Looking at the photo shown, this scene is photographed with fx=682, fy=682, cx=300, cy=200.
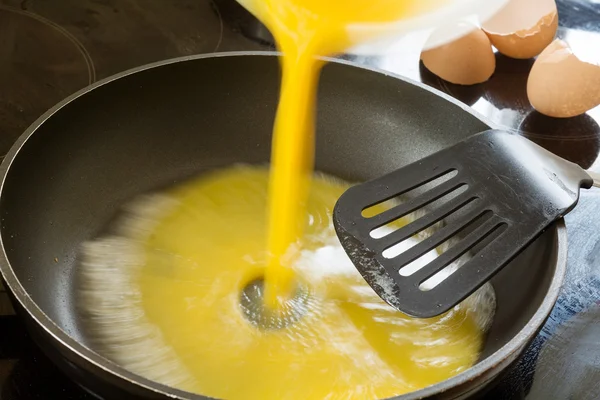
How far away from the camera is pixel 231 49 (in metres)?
1.02

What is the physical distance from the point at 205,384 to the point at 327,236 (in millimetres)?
253

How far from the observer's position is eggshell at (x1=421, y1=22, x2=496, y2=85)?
994 millimetres

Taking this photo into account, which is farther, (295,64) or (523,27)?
(523,27)

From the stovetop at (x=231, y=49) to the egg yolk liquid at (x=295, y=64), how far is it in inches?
10.5

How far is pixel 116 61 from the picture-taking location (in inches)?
38.1

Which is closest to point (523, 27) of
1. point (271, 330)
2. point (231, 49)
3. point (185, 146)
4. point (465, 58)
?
point (465, 58)

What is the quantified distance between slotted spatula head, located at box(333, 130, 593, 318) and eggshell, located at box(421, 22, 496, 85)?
28cm

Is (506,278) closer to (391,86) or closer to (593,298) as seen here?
(593,298)

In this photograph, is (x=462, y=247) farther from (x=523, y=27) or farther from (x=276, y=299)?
(x=523, y=27)

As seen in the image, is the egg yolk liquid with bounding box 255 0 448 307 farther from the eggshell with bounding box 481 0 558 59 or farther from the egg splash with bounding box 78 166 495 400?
the eggshell with bounding box 481 0 558 59

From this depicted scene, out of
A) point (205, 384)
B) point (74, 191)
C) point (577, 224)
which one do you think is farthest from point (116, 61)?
point (577, 224)

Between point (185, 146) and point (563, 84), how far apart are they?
1.70ft

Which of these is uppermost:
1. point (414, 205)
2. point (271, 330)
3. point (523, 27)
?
point (523, 27)

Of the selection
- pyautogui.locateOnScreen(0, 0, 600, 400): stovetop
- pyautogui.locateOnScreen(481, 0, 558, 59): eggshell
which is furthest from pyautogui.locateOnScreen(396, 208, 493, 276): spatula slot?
pyautogui.locateOnScreen(481, 0, 558, 59): eggshell
